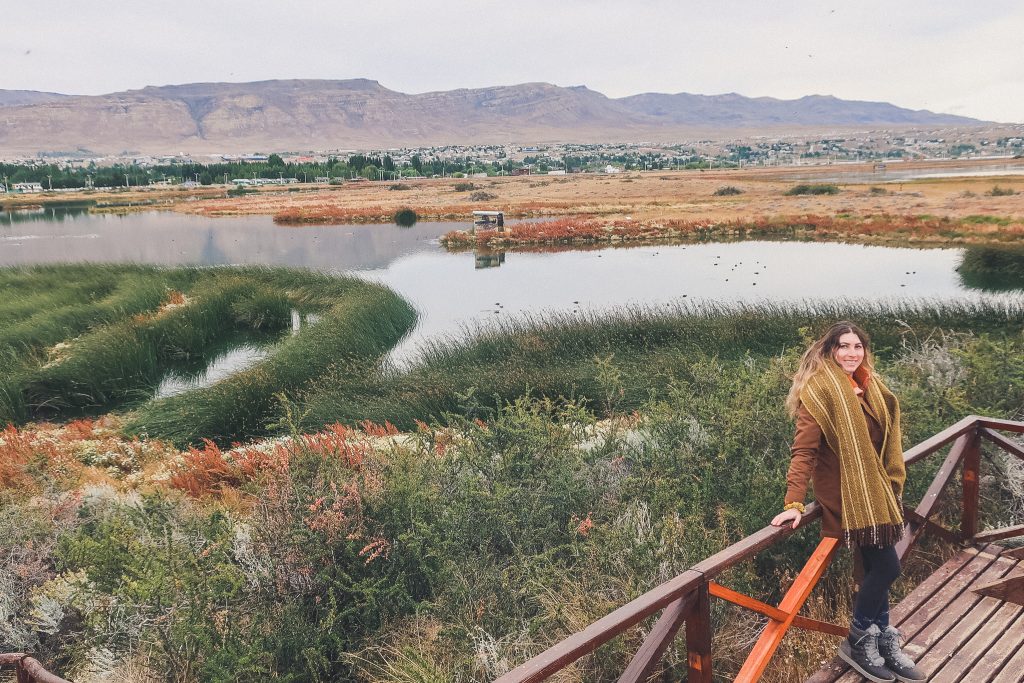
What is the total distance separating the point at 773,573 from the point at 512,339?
9424 mm

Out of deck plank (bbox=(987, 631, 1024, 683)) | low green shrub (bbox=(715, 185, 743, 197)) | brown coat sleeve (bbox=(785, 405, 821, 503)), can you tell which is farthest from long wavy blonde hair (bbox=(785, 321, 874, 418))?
low green shrub (bbox=(715, 185, 743, 197))

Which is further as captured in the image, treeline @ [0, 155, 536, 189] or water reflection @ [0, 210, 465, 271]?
treeline @ [0, 155, 536, 189]

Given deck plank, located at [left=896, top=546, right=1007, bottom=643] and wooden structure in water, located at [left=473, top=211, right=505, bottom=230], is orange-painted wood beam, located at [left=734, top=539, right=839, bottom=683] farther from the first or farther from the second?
wooden structure in water, located at [left=473, top=211, right=505, bottom=230]

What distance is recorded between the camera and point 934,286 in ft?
69.1

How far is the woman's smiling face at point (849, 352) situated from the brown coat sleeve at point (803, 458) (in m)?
0.29

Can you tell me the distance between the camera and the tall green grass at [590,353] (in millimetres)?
10797

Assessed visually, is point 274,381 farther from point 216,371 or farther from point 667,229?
point 667,229

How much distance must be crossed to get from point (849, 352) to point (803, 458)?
535 mm

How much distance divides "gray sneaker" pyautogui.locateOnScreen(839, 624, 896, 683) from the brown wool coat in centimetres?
46

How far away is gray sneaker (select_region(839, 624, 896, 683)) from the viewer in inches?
125

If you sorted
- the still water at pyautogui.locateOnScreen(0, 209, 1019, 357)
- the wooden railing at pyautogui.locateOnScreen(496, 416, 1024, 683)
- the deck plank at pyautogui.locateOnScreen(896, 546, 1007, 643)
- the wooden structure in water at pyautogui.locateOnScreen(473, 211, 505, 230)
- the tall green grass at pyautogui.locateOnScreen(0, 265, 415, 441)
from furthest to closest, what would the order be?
1. the wooden structure in water at pyautogui.locateOnScreen(473, 211, 505, 230)
2. the still water at pyautogui.locateOnScreen(0, 209, 1019, 357)
3. the tall green grass at pyautogui.locateOnScreen(0, 265, 415, 441)
4. the deck plank at pyautogui.locateOnScreen(896, 546, 1007, 643)
5. the wooden railing at pyautogui.locateOnScreen(496, 416, 1024, 683)

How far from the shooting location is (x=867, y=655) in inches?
127

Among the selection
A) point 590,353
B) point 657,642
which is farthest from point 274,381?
point 657,642

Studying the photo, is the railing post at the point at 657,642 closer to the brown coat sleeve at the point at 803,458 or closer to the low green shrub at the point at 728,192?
the brown coat sleeve at the point at 803,458
